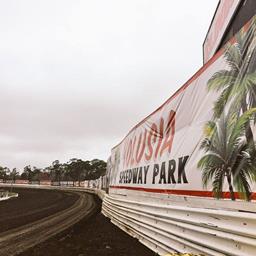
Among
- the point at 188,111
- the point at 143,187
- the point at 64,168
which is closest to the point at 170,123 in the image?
the point at 188,111

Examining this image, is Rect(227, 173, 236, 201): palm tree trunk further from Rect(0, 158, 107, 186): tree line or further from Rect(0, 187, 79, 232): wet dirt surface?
Rect(0, 158, 107, 186): tree line

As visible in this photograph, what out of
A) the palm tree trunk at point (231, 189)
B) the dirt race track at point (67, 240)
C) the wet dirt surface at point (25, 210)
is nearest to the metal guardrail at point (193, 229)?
the palm tree trunk at point (231, 189)

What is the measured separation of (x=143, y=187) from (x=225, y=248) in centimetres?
526

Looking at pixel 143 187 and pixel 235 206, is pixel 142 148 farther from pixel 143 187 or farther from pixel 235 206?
pixel 235 206

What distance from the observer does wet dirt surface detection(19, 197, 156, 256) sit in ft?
26.0

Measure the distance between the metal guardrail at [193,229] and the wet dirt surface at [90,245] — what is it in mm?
339

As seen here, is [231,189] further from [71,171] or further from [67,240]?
[71,171]

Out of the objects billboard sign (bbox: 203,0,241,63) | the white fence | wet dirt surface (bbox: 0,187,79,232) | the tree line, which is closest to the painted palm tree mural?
the white fence

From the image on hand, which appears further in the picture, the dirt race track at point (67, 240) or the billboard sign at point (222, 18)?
the billboard sign at point (222, 18)

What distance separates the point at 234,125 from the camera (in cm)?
480

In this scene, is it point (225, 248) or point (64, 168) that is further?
point (64, 168)

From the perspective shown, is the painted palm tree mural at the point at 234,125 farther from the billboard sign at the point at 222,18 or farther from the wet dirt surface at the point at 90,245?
the billboard sign at the point at 222,18

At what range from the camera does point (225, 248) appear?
4.51 m

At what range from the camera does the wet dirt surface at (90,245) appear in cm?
793
